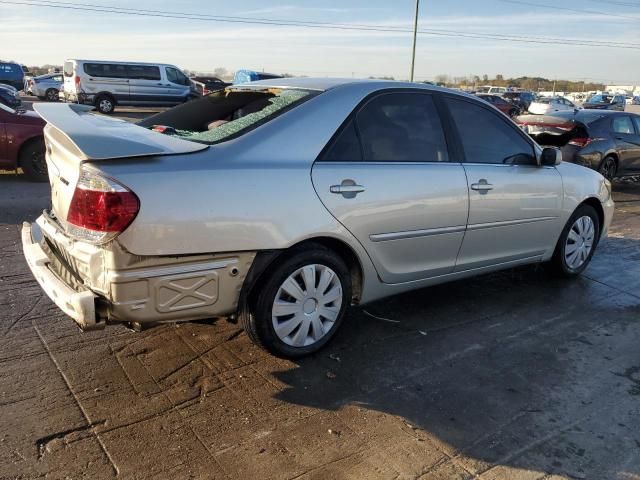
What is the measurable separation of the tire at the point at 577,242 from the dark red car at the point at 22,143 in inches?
296

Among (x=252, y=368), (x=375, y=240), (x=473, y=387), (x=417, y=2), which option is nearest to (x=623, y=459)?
(x=473, y=387)

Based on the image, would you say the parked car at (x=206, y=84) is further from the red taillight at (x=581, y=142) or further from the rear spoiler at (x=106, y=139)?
the rear spoiler at (x=106, y=139)

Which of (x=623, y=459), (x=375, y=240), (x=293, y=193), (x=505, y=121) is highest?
(x=505, y=121)

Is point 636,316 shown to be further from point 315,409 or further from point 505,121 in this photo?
point 315,409

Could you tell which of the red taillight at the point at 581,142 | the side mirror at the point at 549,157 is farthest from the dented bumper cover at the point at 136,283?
the red taillight at the point at 581,142

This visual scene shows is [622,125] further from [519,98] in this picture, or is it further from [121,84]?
[519,98]

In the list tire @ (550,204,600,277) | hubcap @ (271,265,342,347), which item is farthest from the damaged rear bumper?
tire @ (550,204,600,277)

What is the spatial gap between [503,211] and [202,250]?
2.46 metres

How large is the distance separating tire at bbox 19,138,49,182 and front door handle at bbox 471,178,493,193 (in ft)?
23.6

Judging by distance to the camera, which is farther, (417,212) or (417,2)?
(417,2)

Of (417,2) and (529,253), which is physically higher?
(417,2)

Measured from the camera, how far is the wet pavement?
2.63 metres

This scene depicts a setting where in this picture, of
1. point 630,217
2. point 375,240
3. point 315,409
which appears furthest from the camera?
point 630,217

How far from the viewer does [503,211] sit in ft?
14.3
